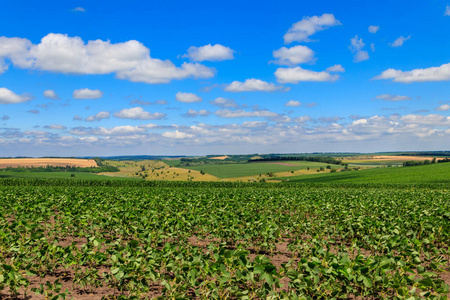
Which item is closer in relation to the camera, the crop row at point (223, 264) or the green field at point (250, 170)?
the crop row at point (223, 264)

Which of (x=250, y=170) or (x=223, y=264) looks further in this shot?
(x=250, y=170)

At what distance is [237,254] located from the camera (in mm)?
6664

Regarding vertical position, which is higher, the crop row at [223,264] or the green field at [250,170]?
the crop row at [223,264]

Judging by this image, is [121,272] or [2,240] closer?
[121,272]

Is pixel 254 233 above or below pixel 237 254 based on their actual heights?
below

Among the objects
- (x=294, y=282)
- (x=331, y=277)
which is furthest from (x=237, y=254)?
(x=331, y=277)

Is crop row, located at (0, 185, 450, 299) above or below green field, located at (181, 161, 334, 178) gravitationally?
above

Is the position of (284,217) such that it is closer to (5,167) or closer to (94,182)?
(94,182)

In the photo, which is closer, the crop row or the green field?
the crop row

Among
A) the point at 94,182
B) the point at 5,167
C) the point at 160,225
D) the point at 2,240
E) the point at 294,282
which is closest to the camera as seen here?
the point at 294,282

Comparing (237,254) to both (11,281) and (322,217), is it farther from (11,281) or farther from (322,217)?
(322,217)

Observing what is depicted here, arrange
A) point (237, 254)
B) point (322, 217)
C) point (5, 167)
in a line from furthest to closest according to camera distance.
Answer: point (5, 167), point (322, 217), point (237, 254)

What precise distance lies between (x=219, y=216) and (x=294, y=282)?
8.73 metres

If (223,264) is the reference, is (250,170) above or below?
below
